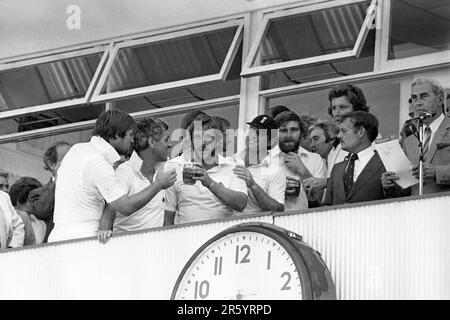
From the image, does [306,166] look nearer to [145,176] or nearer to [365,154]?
[365,154]

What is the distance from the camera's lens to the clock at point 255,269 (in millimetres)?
7492

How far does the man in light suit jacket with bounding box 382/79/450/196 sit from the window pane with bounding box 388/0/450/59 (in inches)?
40.6

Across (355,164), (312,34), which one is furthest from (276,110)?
(355,164)

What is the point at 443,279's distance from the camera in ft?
23.8

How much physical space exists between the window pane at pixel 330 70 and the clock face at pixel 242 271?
229cm

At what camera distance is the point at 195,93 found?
1039cm

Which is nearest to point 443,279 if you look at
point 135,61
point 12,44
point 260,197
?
point 260,197

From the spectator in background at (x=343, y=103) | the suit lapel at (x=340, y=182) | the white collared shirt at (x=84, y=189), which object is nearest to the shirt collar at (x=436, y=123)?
the suit lapel at (x=340, y=182)

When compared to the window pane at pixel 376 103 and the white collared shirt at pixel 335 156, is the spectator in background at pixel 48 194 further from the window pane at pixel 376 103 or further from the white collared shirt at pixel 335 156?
the white collared shirt at pixel 335 156

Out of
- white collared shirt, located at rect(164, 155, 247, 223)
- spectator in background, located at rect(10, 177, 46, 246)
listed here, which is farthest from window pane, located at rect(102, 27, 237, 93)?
white collared shirt, located at rect(164, 155, 247, 223)

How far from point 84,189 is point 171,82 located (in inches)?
82.7

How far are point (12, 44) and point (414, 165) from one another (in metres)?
4.38

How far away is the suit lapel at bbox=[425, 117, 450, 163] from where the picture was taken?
8.29 meters
